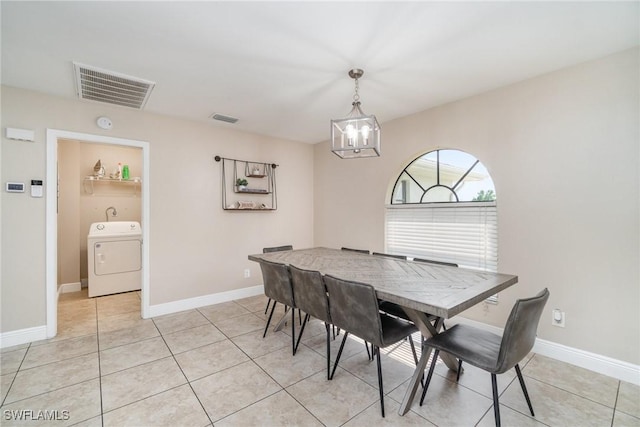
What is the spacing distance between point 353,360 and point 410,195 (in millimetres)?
2227

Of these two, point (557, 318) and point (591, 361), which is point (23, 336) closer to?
point (557, 318)

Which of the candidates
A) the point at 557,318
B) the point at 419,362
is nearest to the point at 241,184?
the point at 419,362

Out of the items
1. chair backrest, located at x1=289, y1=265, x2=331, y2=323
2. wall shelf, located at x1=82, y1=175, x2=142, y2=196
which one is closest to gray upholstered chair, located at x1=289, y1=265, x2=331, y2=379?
chair backrest, located at x1=289, y1=265, x2=331, y2=323

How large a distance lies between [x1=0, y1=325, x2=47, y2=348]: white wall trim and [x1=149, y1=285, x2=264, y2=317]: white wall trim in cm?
96

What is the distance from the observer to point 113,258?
425cm

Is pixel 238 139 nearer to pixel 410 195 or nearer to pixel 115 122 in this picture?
pixel 115 122

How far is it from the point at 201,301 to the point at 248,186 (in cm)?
181

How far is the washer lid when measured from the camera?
4.24 metres

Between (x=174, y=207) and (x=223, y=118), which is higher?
(x=223, y=118)

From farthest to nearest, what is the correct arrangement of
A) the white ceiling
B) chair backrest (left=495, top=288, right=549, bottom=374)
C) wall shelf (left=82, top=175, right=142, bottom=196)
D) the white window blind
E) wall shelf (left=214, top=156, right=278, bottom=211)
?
wall shelf (left=82, top=175, right=142, bottom=196) < wall shelf (left=214, top=156, right=278, bottom=211) < the white window blind < the white ceiling < chair backrest (left=495, top=288, right=549, bottom=374)

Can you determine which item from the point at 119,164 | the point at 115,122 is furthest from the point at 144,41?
the point at 119,164

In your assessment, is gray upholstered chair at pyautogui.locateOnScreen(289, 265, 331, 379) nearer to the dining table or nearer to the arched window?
the dining table

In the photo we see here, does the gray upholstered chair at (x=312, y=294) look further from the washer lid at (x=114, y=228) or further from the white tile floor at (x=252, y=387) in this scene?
the washer lid at (x=114, y=228)

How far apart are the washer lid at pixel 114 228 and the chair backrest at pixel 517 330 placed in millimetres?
5036
